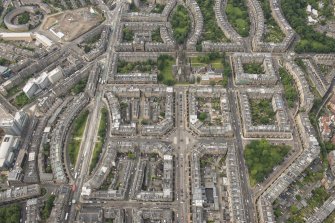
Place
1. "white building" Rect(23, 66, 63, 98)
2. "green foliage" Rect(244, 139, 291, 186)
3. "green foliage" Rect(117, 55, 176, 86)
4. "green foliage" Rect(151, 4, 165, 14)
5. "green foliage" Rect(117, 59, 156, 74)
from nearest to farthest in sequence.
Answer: "green foliage" Rect(244, 139, 291, 186), "white building" Rect(23, 66, 63, 98), "green foliage" Rect(117, 55, 176, 86), "green foliage" Rect(117, 59, 156, 74), "green foliage" Rect(151, 4, 165, 14)

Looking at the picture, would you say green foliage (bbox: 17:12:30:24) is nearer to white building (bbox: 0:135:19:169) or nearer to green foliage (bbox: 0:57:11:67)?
green foliage (bbox: 0:57:11:67)

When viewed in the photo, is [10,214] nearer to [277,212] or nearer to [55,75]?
[55,75]

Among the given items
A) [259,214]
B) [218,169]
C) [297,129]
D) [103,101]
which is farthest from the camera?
[103,101]

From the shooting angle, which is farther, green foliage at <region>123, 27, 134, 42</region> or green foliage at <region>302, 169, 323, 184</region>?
green foliage at <region>123, 27, 134, 42</region>

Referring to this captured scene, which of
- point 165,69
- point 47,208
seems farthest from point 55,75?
point 47,208

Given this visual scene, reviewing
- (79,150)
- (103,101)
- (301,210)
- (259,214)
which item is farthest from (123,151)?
(301,210)

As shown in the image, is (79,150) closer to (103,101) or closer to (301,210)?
(103,101)

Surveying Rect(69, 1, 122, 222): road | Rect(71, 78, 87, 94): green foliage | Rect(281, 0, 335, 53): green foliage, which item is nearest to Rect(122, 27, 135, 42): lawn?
Rect(69, 1, 122, 222): road
